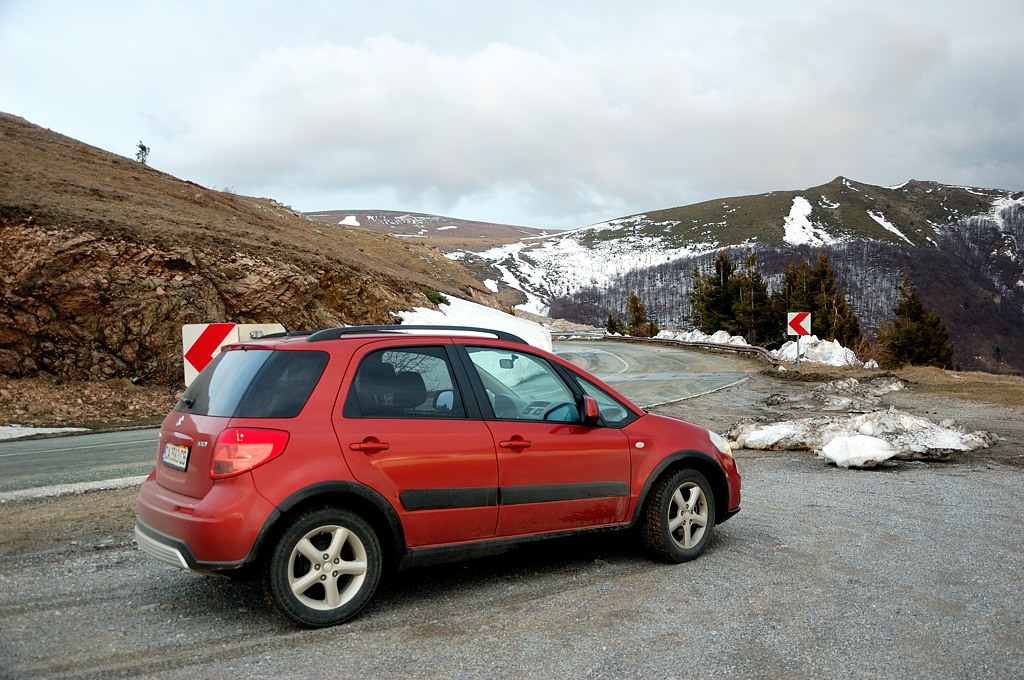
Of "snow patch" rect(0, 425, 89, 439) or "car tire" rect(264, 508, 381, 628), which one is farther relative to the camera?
"snow patch" rect(0, 425, 89, 439)

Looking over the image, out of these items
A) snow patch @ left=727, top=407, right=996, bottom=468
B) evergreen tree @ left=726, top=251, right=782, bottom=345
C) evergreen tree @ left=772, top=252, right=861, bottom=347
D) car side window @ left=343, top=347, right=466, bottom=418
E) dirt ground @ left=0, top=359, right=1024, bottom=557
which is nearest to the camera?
car side window @ left=343, top=347, right=466, bottom=418

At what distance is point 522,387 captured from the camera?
5293 millimetres

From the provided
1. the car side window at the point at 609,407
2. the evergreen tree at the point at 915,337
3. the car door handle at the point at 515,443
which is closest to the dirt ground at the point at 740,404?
the car door handle at the point at 515,443

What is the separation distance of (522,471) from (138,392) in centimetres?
1783

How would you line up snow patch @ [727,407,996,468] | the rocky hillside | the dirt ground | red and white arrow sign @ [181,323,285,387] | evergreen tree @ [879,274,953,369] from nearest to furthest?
red and white arrow sign @ [181,323,285,387] < snow patch @ [727,407,996,468] < the dirt ground < the rocky hillside < evergreen tree @ [879,274,953,369]

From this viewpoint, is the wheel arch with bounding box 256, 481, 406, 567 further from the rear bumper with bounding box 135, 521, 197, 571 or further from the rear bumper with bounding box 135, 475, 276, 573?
the rear bumper with bounding box 135, 521, 197, 571

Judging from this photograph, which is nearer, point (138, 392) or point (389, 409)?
point (389, 409)

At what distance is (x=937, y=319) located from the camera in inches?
2544

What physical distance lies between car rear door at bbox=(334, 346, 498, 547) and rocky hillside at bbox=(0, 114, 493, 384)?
18017 mm

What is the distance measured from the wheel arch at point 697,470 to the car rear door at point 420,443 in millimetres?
1173

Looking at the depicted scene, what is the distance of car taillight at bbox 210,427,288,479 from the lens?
4.16 metres

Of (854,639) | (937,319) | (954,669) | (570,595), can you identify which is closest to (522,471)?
(570,595)

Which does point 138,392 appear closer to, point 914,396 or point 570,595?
point 570,595

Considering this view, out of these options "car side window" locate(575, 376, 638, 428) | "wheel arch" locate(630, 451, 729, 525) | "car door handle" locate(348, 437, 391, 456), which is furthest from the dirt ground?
"wheel arch" locate(630, 451, 729, 525)
